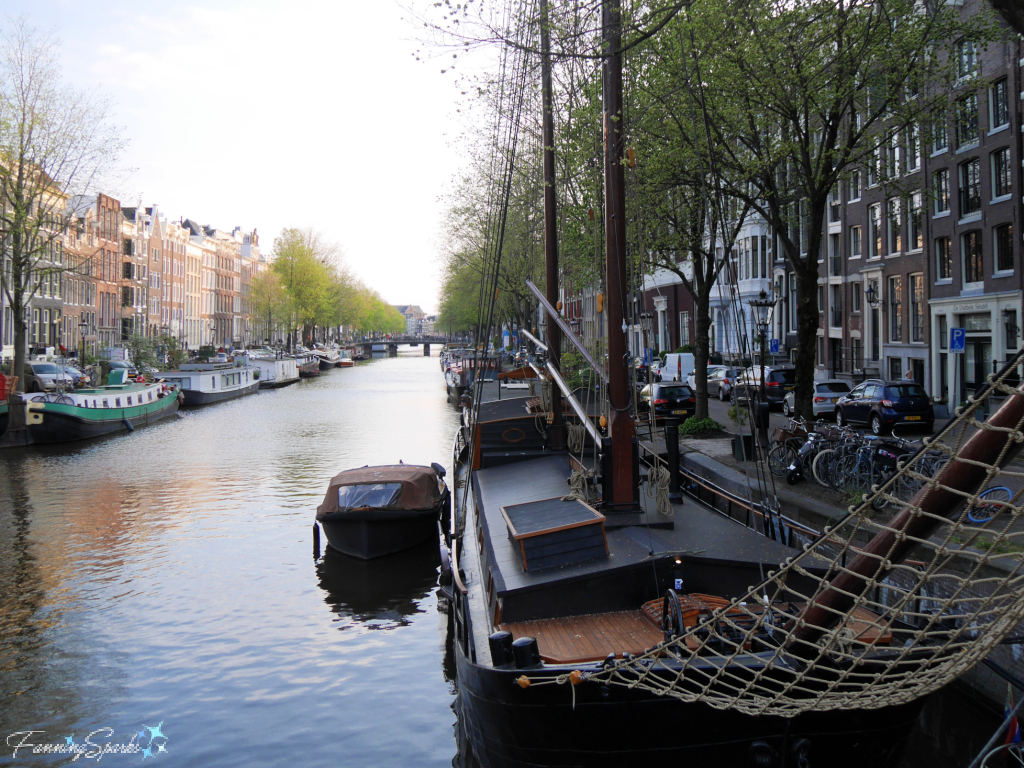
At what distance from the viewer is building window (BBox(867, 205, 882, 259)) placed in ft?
128

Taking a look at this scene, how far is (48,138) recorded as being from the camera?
3916 cm

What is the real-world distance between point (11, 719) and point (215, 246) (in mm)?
104287

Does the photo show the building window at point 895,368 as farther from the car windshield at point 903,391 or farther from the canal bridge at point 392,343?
the canal bridge at point 392,343

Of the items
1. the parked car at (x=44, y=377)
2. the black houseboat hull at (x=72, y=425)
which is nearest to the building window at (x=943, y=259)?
the black houseboat hull at (x=72, y=425)

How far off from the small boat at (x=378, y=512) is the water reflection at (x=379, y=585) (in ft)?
0.81

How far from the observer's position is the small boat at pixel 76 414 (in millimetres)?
33812

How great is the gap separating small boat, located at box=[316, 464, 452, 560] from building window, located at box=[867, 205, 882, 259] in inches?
1143

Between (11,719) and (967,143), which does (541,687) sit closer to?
(11,719)

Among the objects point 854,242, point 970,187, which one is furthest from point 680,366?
point 970,187

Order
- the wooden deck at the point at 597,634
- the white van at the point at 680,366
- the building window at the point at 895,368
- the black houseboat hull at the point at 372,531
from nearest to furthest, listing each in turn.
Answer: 1. the wooden deck at the point at 597,634
2. the black houseboat hull at the point at 372,531
3. the building window at the point at 895,368
4. the white van at the point at 680,366

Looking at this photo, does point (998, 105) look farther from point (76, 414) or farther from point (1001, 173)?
point (76, 414)

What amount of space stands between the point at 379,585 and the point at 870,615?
32.7 feet

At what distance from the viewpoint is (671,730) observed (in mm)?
6730

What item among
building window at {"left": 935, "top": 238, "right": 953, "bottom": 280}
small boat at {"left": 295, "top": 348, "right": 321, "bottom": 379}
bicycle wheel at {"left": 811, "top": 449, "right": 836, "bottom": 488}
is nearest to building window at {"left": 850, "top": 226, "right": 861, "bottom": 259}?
building window at {"left": 935, "top": 238, "right": 953, "bottom": 280}
